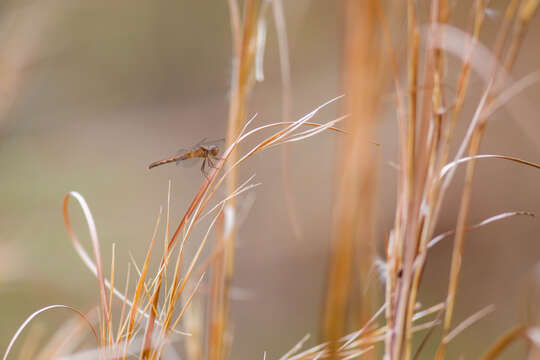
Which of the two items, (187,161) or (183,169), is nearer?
(187,161)

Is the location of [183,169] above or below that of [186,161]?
below

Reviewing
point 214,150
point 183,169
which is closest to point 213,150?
point 214,150

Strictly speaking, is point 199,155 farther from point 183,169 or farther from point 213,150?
point 183,169

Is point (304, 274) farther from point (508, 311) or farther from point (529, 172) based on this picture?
point (529, 172)

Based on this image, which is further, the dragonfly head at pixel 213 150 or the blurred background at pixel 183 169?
the blurred background at pixel 183 169

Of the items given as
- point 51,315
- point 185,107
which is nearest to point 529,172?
point 185,107

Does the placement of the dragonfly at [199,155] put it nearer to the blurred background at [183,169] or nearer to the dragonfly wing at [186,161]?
the dragonfly wing at [186,161]

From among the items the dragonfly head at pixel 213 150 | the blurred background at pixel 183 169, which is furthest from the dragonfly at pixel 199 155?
the blurred background at pixel 183 169

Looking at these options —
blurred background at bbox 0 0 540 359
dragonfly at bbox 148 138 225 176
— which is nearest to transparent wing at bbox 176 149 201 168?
dragonfly at bbox 148 138 225 176
